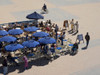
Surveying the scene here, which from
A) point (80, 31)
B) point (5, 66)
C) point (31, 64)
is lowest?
point (31, 64)

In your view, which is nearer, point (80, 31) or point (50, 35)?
point (50, 35)

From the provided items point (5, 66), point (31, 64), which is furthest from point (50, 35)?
point (5, 66)

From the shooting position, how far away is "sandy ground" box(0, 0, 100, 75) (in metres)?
15.0

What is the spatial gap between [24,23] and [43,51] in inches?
300

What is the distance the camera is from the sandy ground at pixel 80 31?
1499 centimetres

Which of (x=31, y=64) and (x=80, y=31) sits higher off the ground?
(x=80, y=31)

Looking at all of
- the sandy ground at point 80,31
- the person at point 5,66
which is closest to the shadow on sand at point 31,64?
the sandy ground at point 80,31

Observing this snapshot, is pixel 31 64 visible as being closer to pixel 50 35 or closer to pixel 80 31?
pixel 50 35

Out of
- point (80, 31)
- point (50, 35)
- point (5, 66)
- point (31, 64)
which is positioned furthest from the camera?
point (80, 31)

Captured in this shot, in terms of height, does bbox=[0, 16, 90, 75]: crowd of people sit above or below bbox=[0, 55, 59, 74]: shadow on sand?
above


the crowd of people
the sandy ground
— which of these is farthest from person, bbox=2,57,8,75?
the sandy ground

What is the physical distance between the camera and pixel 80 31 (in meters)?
23.0

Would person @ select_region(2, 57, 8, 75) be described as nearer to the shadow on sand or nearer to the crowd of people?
the crowd of people

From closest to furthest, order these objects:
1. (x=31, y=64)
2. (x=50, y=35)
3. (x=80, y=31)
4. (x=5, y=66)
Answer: (x=5, y=66) → (x=31, y=64) → (x=50, y=35) → (x=80, y=31)
